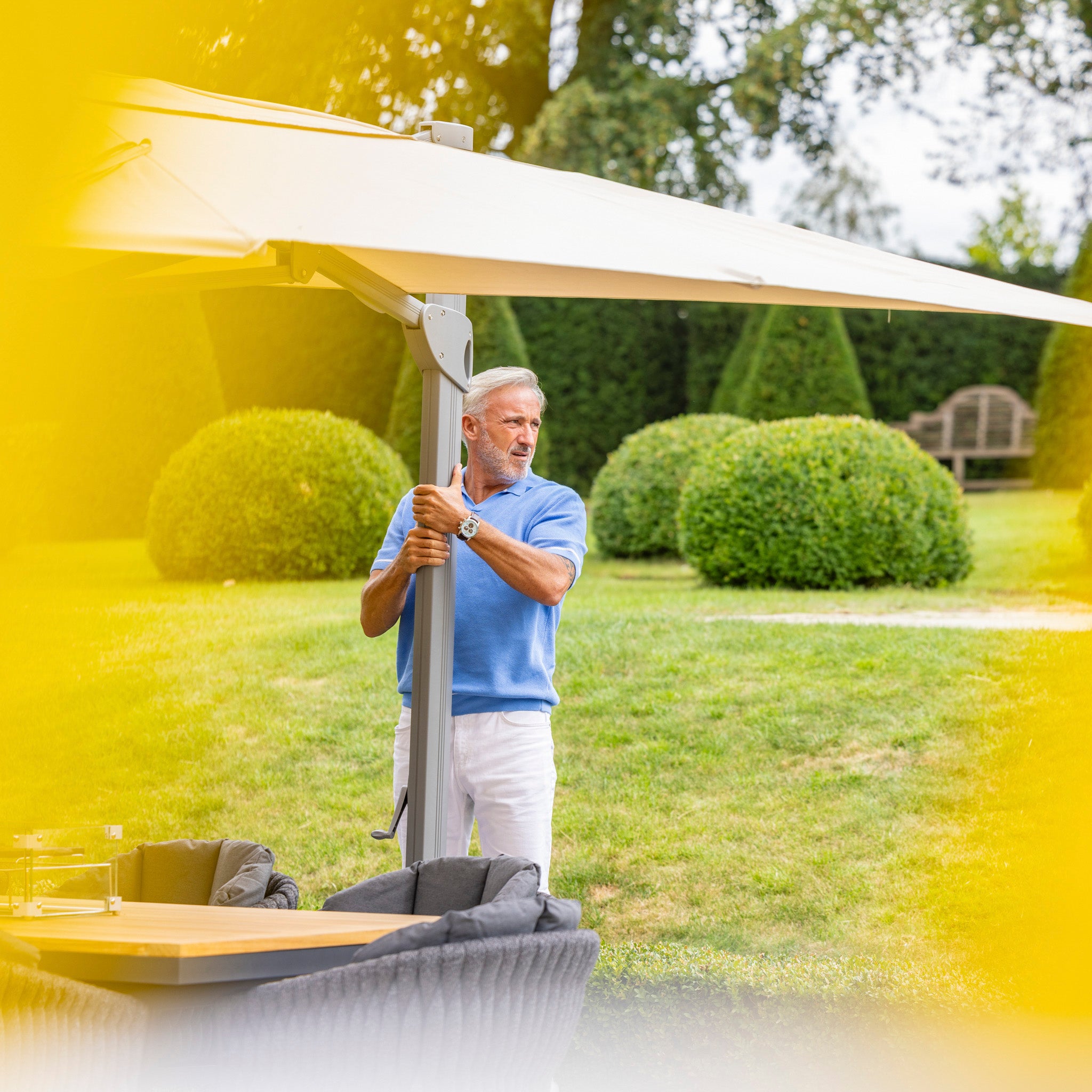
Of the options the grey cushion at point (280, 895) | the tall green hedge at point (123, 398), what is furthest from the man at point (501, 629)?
the tall green hedge at point (123, 398)

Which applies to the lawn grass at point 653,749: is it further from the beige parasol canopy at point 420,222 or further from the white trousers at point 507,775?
the beige parasol canopy at point 420,222

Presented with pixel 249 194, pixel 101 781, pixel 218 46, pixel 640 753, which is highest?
pixel 218 46

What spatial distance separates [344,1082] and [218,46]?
1431 cm

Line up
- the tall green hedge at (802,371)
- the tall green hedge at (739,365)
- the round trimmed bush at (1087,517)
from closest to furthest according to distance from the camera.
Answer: the round trimmed bush at (1087,517) < the tall green hedge at (802,371) < the tall green hedge at (739,365)

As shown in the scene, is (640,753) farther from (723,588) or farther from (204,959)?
(204,959)

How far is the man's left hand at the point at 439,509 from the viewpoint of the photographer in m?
2.76

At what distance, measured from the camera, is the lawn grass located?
5027mm

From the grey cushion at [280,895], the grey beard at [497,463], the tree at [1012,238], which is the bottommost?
the grey cushion at [280,895]

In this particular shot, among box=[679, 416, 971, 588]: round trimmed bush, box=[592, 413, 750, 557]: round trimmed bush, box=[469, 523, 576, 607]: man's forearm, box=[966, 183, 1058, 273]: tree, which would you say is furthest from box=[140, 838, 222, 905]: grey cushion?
box=[966, 183, 1058, 273]: tree

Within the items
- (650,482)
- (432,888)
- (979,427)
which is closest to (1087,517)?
Answer: (650,482)

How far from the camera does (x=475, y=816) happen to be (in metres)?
3.17

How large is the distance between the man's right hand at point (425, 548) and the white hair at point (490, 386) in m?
0.40

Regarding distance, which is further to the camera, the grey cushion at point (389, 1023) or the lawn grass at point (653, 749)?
the lawn grass at point (653, 749)

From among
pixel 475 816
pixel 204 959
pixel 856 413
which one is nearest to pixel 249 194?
pixel 204 959
